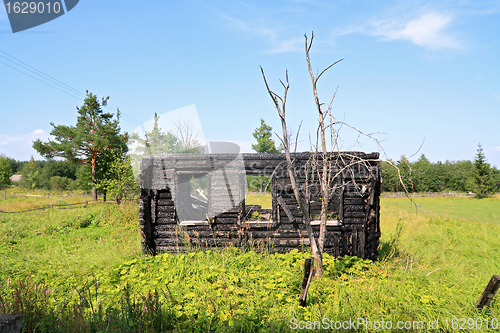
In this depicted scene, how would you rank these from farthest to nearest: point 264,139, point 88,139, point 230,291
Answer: point 264,139 < point 88,139 < point 230,291

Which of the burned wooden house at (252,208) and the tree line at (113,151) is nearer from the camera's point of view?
the burned wooden house at (252,208)

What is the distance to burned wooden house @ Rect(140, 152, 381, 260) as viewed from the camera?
323 inches

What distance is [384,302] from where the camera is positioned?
504 cm

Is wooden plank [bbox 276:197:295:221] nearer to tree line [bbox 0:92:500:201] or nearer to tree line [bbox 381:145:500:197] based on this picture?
tree line [bbox 0:92:500:201]

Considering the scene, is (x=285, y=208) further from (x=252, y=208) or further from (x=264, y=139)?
(x=264, y=139)

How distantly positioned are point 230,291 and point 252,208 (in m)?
2.88

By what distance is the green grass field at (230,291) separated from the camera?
4.43 meters

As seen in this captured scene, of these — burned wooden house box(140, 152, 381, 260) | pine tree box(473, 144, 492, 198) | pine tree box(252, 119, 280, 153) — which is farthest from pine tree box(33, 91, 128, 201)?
pine tree box(473, 144, 492, 198)

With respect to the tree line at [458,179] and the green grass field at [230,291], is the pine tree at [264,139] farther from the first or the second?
the green grass field at [230,291]

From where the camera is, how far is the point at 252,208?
324 inches

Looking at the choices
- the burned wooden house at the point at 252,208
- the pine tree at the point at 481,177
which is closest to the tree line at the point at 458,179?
the pine tree at the point at 481,177

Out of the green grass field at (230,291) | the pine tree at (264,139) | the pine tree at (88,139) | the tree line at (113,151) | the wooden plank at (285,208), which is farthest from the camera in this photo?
the pine tree at (264,139)

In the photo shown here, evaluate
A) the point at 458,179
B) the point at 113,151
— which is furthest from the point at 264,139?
the point at 458,179

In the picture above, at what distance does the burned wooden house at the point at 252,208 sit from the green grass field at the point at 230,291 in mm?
600
